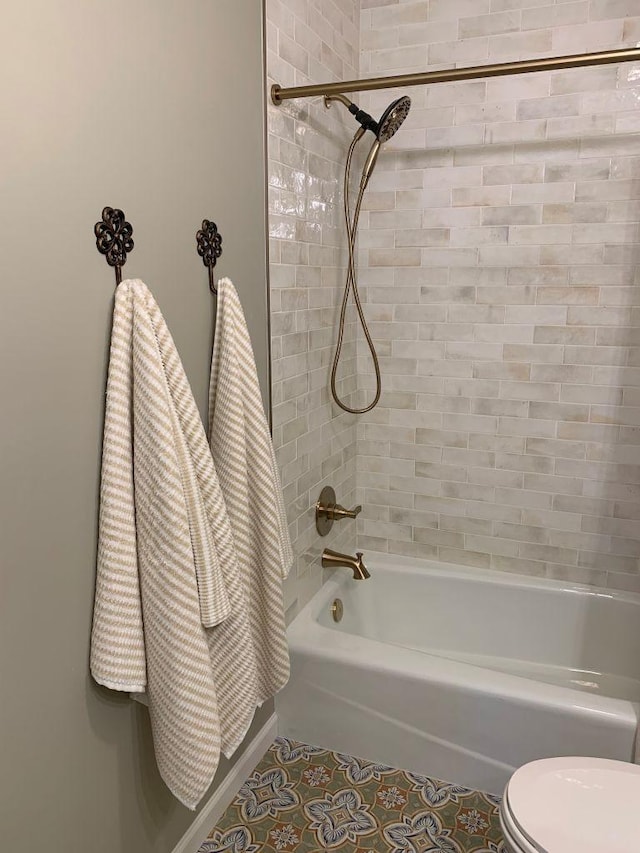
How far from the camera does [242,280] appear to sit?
166 cm

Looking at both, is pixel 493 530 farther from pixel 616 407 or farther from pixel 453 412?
pixel 616 407

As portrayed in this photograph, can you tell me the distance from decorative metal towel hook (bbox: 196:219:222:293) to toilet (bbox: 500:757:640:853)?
50.3 inches

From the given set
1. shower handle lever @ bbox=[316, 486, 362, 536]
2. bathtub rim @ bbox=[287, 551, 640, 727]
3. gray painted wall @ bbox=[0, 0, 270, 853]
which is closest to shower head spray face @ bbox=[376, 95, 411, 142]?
gray painted wall @ bbox=[0, 0, 270, 853]

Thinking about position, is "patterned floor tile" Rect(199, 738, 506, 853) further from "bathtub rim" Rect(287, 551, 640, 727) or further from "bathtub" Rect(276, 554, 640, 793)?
"bathtub rim" Rect(287, 551, 640, 727)

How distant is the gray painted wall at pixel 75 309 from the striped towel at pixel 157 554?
4cm

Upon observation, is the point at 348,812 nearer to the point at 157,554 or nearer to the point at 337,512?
the point at 337,512

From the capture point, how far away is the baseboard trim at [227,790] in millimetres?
1655

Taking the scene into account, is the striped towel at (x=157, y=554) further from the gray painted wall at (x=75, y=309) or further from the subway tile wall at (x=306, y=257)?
the subway tile wall at (x=306, y=257)

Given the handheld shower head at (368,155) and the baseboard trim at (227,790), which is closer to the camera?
the baseboard trim at (227,790)

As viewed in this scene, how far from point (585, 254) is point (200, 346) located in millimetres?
1379

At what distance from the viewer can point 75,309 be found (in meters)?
1.14

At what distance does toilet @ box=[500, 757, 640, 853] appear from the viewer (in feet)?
3.99

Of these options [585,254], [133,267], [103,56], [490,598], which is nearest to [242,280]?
[133,267]

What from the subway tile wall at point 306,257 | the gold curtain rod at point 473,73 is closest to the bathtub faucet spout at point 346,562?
the subway tile wall at point 306,257
